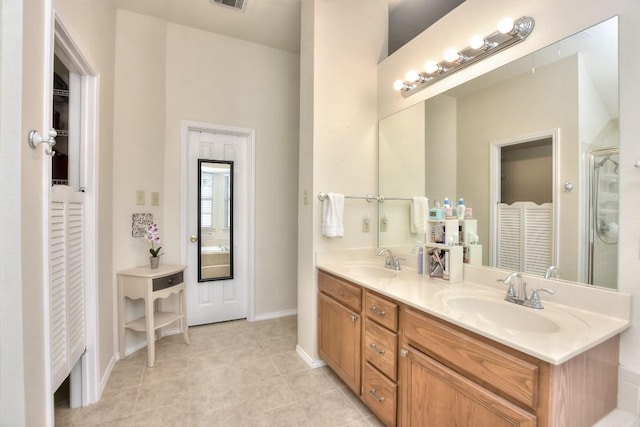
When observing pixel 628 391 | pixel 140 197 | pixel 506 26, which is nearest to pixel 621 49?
pixel 506 26

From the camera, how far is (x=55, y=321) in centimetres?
142

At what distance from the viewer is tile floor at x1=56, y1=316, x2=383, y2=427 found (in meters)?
1.70

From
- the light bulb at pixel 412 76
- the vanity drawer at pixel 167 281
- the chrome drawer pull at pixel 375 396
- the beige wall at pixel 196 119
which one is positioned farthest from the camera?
the beige wall at pixel 196 119

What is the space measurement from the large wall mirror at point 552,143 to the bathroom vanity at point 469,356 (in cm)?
31

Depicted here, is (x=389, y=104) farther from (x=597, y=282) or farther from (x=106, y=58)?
(x=106, y=58)

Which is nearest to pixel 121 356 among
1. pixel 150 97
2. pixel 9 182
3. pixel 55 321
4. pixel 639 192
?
pixel 55 321

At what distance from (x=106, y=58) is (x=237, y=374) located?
8.25 feet

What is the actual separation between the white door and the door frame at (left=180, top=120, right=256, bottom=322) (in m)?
0.03

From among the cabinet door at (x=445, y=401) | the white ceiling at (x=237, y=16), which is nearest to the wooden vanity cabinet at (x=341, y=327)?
the cabinet door at (x=445, y=401)

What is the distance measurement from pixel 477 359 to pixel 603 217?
32.3 inches

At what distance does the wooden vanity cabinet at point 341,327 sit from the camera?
1.82m

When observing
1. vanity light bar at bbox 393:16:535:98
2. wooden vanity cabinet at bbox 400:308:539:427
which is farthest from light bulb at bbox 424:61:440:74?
wooden vanity cabinet at bbox 400:308:539:427

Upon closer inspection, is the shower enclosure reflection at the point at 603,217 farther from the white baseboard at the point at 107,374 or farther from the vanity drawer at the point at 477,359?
the white baseboard at the point at 107,374

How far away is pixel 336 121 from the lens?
2371 millimetres
